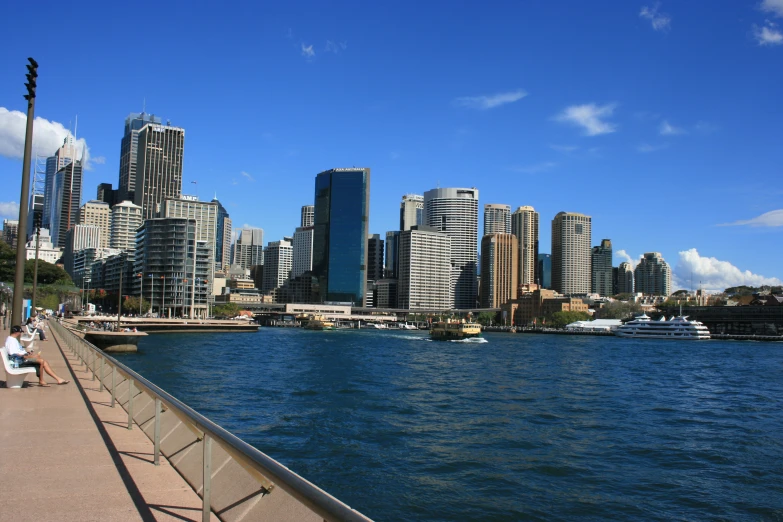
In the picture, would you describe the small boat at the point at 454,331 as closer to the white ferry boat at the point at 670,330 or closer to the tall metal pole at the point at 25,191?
the white ferry boat at the point at 670,330

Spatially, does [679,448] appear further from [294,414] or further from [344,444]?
[294,414]

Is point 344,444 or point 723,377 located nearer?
point 344,444

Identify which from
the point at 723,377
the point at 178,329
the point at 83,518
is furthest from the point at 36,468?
the point at 178,329

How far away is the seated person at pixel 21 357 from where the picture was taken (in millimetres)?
15398

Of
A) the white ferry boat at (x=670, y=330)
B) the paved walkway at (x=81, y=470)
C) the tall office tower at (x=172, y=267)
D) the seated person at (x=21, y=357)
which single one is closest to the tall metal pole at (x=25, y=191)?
the seated person at (x=21, y=357)

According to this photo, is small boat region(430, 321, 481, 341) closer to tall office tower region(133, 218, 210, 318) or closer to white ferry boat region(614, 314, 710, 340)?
white ferry boat region(614, 314, 710, 340)

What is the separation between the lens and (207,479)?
641 centimetres

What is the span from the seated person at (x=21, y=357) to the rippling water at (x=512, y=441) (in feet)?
22.3

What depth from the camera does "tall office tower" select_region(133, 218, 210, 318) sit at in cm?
17400

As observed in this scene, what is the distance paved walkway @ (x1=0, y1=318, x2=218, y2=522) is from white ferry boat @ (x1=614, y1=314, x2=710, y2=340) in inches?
6492

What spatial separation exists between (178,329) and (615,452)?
12310 centimetres

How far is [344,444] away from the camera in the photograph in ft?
68.2

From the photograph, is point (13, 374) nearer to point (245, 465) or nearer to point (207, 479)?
point (207, 479)

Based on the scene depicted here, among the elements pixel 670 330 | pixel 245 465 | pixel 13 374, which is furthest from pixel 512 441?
pixel 670 330
